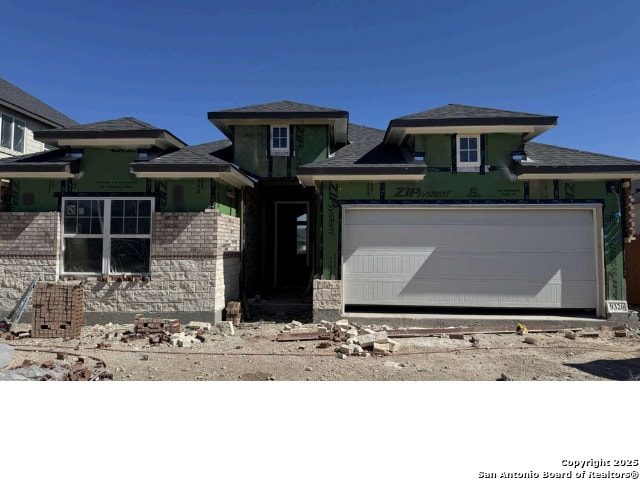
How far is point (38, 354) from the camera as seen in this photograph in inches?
263

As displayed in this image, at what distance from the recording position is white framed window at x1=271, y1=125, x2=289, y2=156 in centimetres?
1089

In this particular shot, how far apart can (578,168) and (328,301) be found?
6222 mm

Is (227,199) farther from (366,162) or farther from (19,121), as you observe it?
(19,121)

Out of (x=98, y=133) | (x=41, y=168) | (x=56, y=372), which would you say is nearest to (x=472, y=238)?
(x=56, y=372)

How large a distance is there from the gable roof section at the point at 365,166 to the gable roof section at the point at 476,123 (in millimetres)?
769

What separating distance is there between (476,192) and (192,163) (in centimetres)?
645

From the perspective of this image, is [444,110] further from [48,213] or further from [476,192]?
[48,213]

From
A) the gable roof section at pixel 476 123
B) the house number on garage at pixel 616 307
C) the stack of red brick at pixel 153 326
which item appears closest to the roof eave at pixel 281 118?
the gable roof section at pixel 476 123

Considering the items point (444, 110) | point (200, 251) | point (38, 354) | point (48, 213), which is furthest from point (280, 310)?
point (444, 110)

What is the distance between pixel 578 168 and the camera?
8703 millimetres

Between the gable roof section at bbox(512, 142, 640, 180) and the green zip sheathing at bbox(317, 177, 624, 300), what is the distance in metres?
0.28

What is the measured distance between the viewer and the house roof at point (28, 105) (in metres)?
14.9

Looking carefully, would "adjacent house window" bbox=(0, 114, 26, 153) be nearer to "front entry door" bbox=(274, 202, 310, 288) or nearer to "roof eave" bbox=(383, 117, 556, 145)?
"front entry door" bbox=(274, 202, 310, 288)

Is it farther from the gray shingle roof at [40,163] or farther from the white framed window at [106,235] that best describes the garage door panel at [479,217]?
the gray shingle roof at [40,163]
